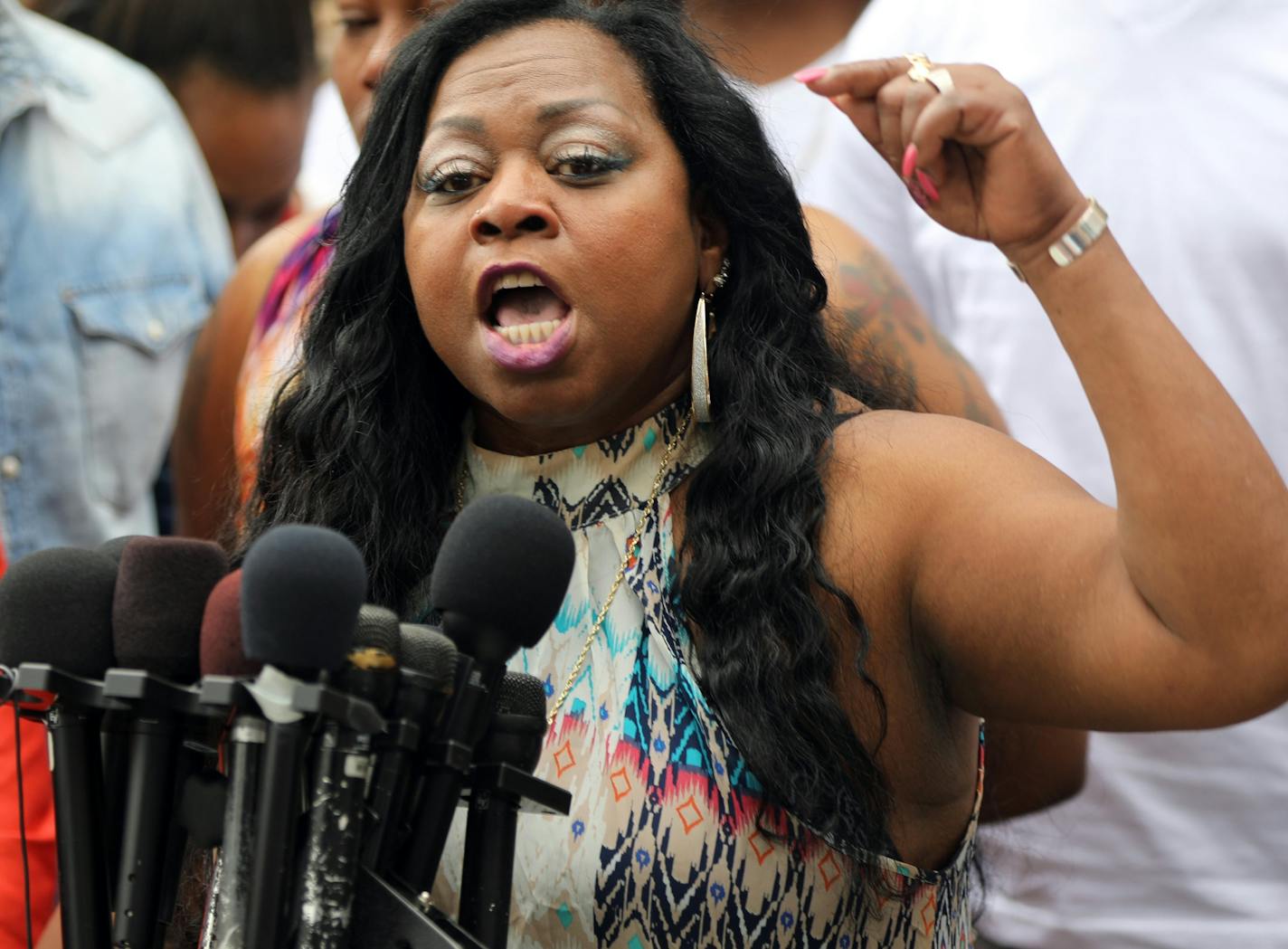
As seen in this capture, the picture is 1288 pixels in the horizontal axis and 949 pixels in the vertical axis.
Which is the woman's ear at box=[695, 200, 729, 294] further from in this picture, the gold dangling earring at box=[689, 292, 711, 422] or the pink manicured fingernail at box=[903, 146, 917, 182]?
the pink manicured fingernail at box=[903, 146, 917, 182]

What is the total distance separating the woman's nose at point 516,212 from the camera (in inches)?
99.8

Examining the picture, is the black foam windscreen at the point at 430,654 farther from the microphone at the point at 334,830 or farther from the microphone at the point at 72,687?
the microphone at the point at 72,687

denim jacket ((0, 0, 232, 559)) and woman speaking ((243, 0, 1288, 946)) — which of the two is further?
denim jacket ((0, 0, 232, 559))

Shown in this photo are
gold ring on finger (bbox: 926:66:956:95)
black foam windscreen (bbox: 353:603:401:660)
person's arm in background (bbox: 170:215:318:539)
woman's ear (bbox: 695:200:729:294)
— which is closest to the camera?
black foam windscreen (bbox: 353:603:401:660)

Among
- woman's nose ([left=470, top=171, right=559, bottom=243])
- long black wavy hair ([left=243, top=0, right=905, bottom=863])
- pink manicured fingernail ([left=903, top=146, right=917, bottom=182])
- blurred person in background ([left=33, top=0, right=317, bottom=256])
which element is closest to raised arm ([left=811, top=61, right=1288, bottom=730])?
pink manicured fingernail ([left=903, top=146, right=917, bottom=182])

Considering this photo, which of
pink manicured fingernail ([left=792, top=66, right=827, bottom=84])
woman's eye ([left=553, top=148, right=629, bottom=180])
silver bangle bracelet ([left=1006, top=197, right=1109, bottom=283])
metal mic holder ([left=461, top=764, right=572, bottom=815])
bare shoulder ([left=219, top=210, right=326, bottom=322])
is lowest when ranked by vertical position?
bare shoulder ([left=219, top=210, right=326, bottom=322])

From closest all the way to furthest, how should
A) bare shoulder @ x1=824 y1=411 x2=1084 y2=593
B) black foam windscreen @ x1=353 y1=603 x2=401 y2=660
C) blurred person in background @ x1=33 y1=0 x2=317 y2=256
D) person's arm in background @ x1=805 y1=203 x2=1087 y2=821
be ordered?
black foam windscreen @ x1=353 y1=603 x2=401 y2=660 < bare shoulder @ x1=824 y1=411 x2=1084 y2=593 < person's arm in background @ x1=805 y1=203 x2=1087 y2=821 < blurred person in background @ x1=33 y1=0 x2=317 y2=256

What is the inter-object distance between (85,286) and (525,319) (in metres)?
2.38

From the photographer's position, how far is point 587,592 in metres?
2.67

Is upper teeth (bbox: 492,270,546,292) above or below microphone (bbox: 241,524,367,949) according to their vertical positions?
above

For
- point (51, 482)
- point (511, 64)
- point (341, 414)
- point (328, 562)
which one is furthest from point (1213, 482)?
point (51, 482)

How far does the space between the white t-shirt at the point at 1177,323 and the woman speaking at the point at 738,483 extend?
770 millimetres

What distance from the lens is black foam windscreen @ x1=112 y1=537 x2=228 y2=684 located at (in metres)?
1.86

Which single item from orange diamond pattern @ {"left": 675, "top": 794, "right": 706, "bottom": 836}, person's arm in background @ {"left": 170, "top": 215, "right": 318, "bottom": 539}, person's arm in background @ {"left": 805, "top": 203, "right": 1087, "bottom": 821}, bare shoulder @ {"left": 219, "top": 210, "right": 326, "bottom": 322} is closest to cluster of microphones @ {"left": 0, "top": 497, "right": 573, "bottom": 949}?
orange diamond pattern @ {"left": 675, "top": 794, "right": 706, "bottom": 836}
